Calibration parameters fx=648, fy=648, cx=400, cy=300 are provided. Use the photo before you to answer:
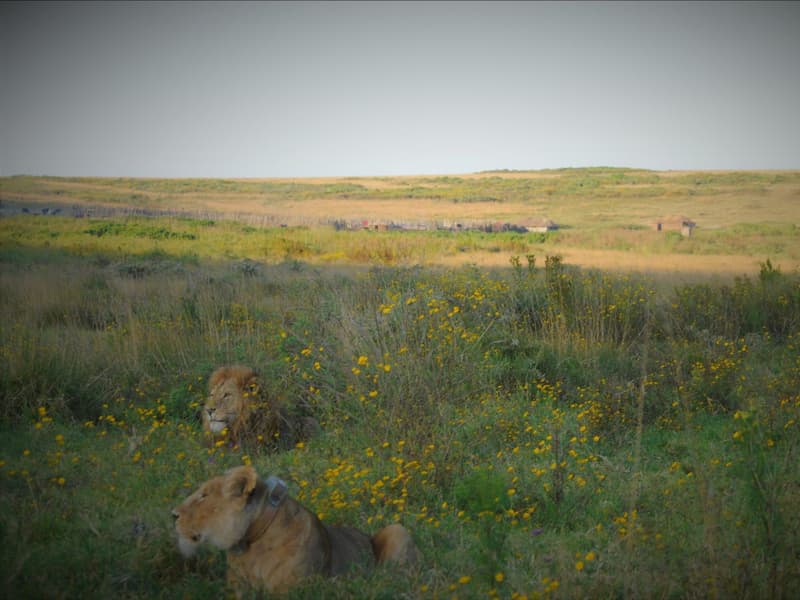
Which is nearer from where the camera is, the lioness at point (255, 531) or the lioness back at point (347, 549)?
the lioness at point (255, 531)

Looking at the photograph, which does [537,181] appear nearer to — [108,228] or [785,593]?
[108,228]

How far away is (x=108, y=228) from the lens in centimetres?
3600

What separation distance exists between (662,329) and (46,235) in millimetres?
A: 30420

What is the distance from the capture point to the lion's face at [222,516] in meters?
3.51

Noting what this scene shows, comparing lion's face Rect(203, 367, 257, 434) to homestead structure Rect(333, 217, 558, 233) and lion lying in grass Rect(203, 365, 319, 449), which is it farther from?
homestead structure Rect(333, 217, 558, 233)

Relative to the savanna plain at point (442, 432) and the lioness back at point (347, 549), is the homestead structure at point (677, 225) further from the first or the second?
the lioness back at point (347, 549)

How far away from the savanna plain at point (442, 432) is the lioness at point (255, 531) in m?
Result: 0.15

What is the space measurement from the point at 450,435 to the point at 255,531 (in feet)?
8.90

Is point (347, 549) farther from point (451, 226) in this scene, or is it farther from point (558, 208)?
point (558, 208)

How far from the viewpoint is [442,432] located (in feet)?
20.0

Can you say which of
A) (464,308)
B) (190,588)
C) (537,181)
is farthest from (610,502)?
(537,181)

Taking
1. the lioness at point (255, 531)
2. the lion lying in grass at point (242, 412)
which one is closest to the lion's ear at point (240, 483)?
the lioness at point (255, 531)

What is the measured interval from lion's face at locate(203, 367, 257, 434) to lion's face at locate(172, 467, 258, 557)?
9.18ft

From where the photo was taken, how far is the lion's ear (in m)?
3.51
